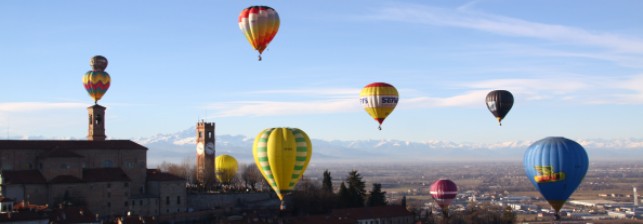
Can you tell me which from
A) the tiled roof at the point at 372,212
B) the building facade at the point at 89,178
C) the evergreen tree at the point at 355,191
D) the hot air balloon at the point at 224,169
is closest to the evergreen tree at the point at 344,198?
the evergreen tree at the point at 355,191

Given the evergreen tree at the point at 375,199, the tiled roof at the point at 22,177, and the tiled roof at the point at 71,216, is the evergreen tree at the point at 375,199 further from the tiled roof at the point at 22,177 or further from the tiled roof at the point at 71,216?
the tiled roof at the point at 22,177

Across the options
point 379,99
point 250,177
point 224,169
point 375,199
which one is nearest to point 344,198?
point 375,199

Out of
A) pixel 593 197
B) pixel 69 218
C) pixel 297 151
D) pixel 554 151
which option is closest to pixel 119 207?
pixel 69 218

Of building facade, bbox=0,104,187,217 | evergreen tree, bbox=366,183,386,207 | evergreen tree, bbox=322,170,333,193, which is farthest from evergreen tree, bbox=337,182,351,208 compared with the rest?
building facade, bbox=0,104,187,217

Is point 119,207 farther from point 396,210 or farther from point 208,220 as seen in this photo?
point 396,210

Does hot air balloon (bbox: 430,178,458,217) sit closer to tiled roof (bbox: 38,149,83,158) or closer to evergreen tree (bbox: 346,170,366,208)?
evergreen tree (bbox: 346,170,366,208)

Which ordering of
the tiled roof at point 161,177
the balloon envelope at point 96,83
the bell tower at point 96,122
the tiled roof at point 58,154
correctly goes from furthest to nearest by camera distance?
the bell tower at point 96,122, the balloon envelope at point 96,83, the tiled roof at point 161,177, the tiled roof at point 58,154
